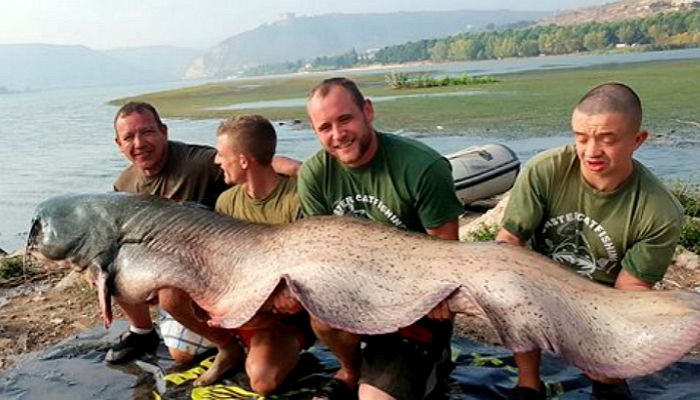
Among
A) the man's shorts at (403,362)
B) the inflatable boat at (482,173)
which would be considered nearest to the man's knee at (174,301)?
the man's shorts at (403,362)

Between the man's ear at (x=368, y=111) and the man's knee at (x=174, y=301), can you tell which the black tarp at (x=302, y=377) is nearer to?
the man's knee at (x=174, y=301)

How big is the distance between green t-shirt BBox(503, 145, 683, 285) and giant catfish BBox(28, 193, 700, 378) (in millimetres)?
548

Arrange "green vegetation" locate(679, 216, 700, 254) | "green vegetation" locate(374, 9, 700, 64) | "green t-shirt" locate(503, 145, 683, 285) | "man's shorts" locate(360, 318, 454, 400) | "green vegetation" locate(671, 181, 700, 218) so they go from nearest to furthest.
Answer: "green t-shirt" locate(503, 145, 683, 285), "man's shorts" locate(360, 318, 454, 400), "green vegetation" locate(679, 216, 700, 254), "green vegetation" locate(671, 181, 700, 218), "green vegetation" locate(374, 9, 700, 64)

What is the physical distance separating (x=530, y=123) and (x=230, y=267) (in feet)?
57.2

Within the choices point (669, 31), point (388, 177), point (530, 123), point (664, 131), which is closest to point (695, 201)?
point (388, 177)

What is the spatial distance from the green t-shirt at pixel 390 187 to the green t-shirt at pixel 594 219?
17.2 inches

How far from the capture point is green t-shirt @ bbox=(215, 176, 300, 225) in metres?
4.79

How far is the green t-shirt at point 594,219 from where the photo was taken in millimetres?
4031

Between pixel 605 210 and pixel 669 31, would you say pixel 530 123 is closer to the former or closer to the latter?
pixel 605 210

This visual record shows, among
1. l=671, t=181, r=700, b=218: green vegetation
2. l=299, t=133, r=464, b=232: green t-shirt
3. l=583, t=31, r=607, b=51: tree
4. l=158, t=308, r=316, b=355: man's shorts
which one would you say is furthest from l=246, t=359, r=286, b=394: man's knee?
l=583, t=31, r=607, b=51: tree

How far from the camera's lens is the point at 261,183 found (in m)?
4.81

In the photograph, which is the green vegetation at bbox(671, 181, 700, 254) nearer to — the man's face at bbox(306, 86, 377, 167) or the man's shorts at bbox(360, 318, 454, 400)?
the man's shorts at bbox(360, 318, 454, 400)

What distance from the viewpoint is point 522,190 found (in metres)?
4.29

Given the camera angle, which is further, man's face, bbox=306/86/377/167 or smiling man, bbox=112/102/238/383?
smiling man, bbox=112/102/238/383
